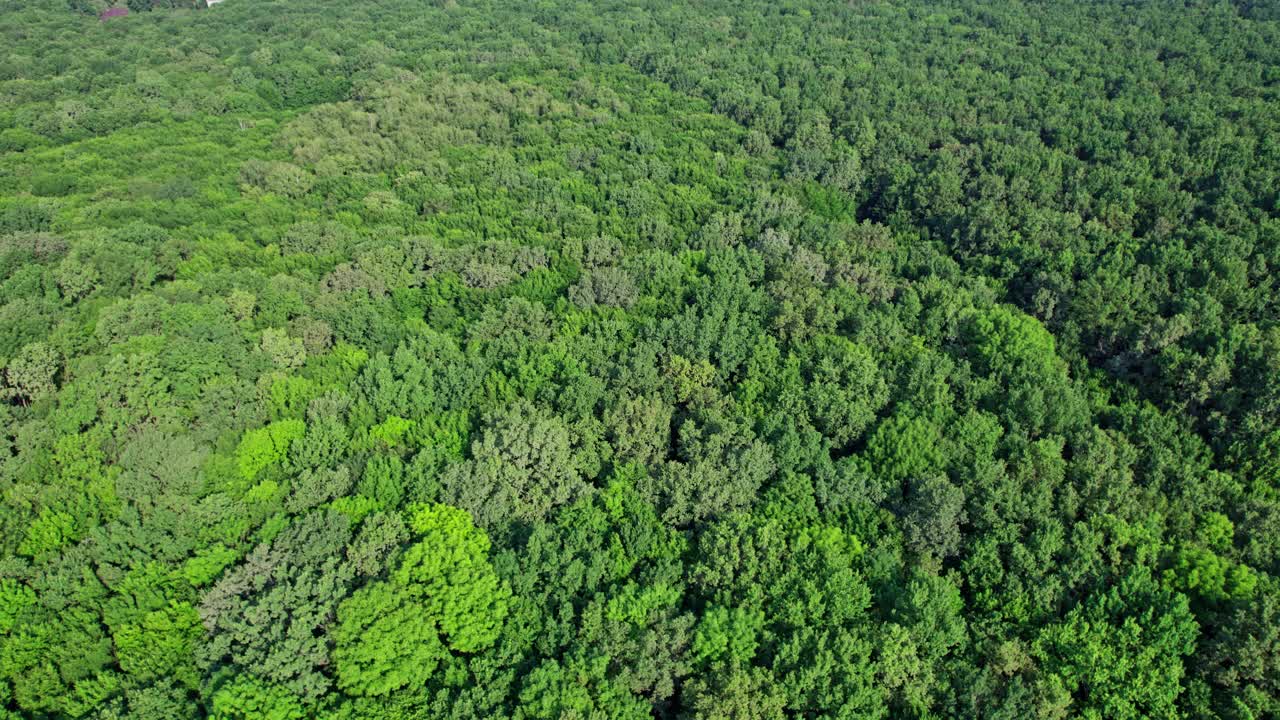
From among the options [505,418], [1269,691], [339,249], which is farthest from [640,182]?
[1269,691]

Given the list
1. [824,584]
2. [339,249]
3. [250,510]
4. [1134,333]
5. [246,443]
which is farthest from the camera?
[339,249]

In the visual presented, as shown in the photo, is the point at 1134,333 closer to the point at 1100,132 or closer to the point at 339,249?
the point at 1100,132

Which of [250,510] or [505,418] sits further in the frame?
[505,418]

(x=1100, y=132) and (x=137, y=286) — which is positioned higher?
(x=1100, y=132)

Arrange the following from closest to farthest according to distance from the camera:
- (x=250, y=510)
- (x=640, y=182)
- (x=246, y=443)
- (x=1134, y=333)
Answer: (x=250, y=510) < (x=246, y=443) < (x=1134, y=333) < (x=640, y=182)

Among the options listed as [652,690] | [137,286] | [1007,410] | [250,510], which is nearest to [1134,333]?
[1007,410]

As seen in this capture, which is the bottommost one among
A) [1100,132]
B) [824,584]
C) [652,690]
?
[652,690]

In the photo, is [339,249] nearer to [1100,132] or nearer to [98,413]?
[98,413]
